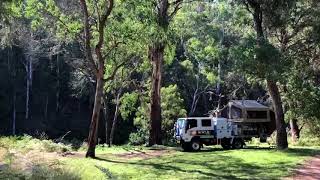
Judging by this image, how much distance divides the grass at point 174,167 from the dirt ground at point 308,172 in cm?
33

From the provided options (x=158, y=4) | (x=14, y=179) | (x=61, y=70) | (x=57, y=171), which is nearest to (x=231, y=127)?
(x=158, y=4)

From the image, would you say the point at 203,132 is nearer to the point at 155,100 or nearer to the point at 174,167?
the point at 155,100

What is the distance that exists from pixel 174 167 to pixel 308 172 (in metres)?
4.91

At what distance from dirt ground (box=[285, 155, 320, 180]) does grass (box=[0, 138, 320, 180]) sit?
0.33 meters

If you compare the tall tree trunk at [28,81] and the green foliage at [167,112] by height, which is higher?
the tall tree trunk at [28,81]

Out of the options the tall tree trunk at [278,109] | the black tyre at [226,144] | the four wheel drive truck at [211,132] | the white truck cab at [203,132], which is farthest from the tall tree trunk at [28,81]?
the tall tree trunk at [278,109]

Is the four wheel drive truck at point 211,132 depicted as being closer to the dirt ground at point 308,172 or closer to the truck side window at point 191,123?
the truck side window at point 191,123

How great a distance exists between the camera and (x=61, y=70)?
2697 inches

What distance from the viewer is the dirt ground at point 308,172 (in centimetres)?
1657

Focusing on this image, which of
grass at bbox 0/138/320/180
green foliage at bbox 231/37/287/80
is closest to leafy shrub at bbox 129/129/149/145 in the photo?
grass at bbox 0/138/320/180

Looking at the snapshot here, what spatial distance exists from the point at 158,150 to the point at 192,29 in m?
12.2

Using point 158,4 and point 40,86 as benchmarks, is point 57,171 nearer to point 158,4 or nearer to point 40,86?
point 158,4

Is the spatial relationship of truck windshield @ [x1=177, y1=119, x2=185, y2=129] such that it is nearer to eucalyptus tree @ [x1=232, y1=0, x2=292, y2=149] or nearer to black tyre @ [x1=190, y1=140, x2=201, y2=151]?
black tyre @ [x1=190, y1=140, x2=201, y2=151]

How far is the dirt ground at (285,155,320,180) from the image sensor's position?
652 inches
